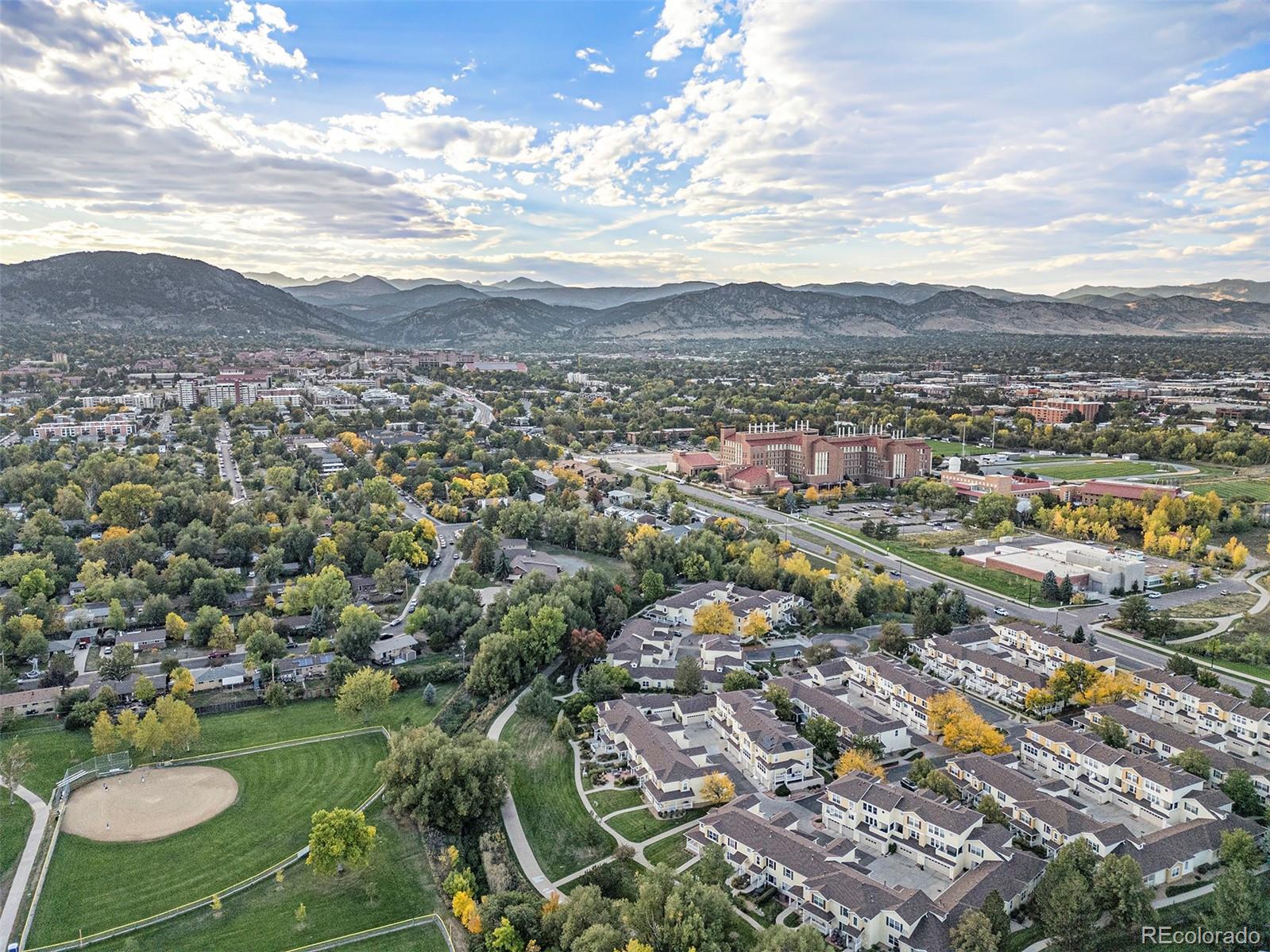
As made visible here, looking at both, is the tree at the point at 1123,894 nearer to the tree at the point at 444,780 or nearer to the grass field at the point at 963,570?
the tree at the point at 444,780

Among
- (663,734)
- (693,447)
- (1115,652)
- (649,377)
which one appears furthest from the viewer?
(649,377)

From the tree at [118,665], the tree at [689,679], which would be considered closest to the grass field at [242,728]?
the tree at [118,665]

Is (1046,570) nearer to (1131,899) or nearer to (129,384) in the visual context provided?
(1131,899)

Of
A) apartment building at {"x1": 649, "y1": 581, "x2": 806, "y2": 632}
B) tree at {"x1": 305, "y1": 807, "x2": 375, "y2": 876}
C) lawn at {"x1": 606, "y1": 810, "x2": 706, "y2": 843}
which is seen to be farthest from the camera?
apartment building at {"x1": 649, "y1": 581, "x2": 806, "y2": 632}

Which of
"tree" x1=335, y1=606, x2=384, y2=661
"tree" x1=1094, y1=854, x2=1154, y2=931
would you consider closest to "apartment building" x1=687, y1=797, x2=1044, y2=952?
"tree" x1=1094, y1=854, x2=1154, y2=931

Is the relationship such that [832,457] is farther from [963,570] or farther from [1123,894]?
[1123,894]

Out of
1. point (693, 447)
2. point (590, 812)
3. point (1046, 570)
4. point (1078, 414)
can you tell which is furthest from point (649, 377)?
point (590, 812)

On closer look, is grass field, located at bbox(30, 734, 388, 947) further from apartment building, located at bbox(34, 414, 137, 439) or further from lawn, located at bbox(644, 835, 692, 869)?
apartment building, located at bbox(34, 414, 137, 439)
